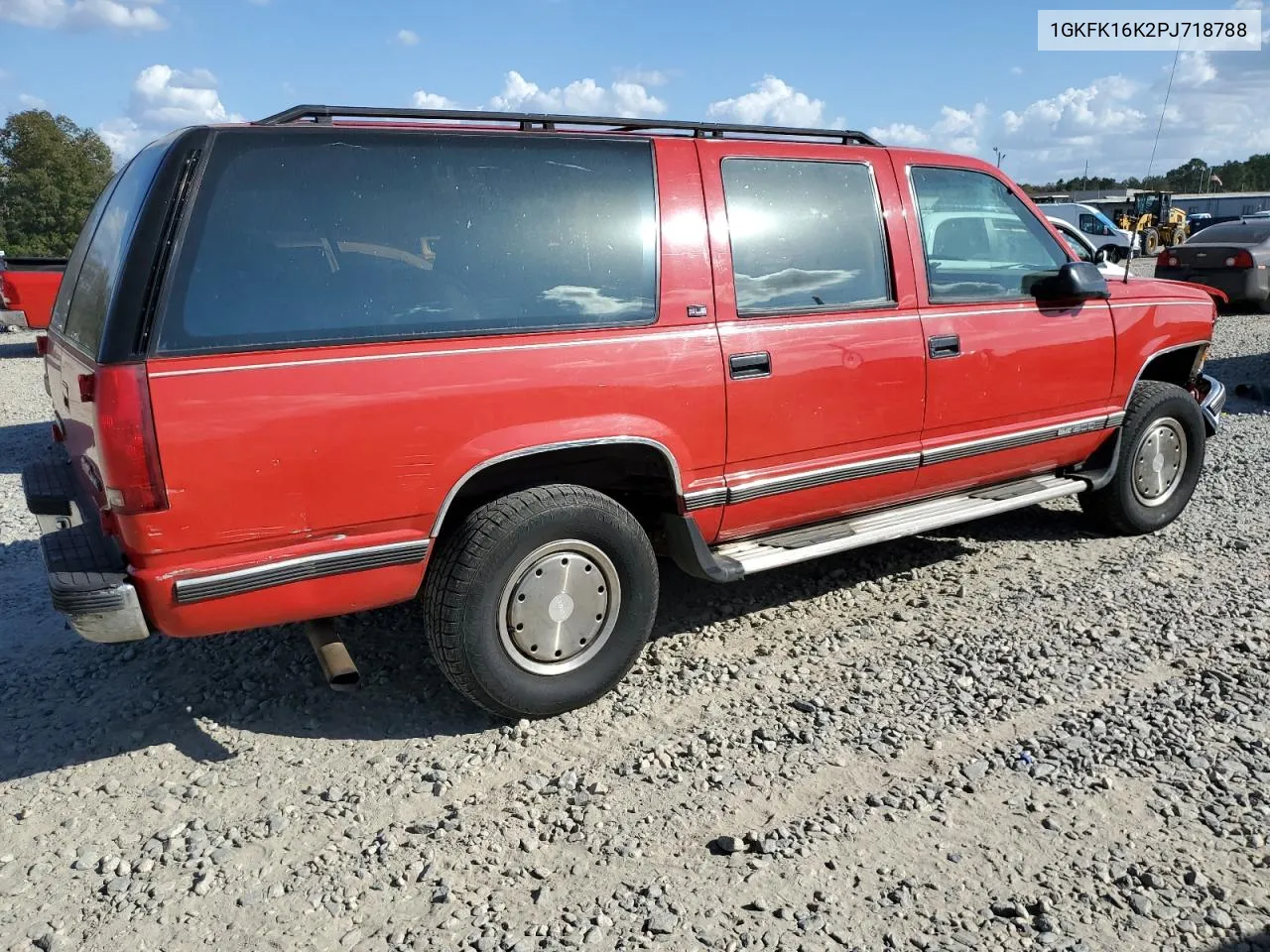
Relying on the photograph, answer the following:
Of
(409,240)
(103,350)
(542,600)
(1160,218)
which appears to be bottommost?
(542,600)

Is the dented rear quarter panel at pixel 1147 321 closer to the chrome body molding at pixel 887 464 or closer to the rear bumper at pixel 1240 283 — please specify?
the chrome body molding at pixel 887 464

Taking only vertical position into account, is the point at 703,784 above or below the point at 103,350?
below

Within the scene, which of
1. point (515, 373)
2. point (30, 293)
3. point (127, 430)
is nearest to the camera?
point (127, 430)

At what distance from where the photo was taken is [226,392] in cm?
284

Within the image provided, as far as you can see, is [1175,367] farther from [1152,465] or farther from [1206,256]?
[1206,256]

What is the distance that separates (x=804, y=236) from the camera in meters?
4.03

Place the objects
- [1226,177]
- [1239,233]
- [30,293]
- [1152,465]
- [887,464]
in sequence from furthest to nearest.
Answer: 1. [1226,177]
2. [1239,233]
3. [30,293]
4. [1152,465]
5. [887,464]

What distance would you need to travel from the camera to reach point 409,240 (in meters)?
3.20

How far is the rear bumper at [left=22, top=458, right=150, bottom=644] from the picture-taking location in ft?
9.24

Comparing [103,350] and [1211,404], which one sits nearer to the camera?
[103,350]

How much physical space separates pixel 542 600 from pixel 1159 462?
3773 millimetres

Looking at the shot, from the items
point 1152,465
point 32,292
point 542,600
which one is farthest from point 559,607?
point 32,292

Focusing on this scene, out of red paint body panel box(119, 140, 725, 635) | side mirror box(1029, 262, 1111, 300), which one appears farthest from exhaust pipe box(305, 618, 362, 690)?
side mirror box(1029, 262, 1111, 300)

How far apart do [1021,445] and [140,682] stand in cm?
400
